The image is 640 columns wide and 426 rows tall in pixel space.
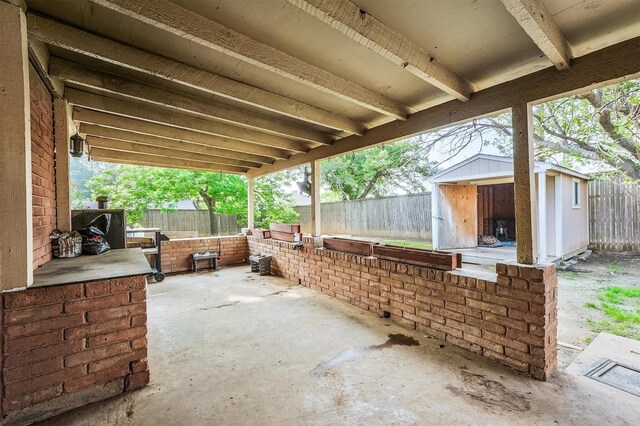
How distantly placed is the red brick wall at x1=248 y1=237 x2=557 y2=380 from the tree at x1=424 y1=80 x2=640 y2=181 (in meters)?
2.16

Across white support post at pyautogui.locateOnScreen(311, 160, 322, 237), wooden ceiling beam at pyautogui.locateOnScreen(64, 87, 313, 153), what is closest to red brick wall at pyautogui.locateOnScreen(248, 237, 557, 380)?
white support post at pyautogui.locateOnScreen(311, 160, 322, 237)

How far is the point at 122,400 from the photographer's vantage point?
2.06 meters

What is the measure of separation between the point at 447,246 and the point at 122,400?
26.4 ft

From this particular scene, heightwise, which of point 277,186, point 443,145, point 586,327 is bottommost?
point 586,327

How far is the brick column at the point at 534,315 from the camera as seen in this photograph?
227 centimetres

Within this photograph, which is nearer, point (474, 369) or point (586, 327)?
point (474, 369)

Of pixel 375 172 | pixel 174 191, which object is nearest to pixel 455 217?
pixel 375 172

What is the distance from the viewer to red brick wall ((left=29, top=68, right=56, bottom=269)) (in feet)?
7.79

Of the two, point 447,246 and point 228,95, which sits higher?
point 228,95

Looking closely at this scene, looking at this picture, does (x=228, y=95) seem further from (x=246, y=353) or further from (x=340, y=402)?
(x=340, y=402)

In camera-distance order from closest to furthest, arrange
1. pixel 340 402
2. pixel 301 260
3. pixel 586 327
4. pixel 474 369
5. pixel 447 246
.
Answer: pixel 340 402
pixel 474 369
pixel 586 327
pixel 301 260
pixel 447 246

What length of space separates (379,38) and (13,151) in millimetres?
2418

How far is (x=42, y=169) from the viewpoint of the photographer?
267 cm

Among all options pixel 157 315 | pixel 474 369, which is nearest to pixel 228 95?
pixel 157 315
